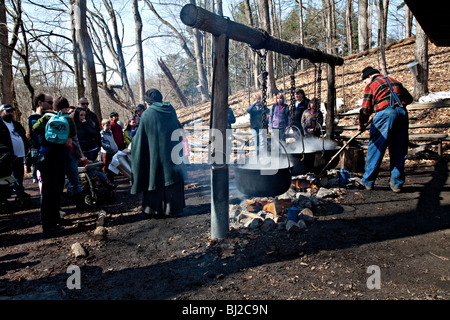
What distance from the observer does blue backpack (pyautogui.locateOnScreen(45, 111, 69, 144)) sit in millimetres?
4117

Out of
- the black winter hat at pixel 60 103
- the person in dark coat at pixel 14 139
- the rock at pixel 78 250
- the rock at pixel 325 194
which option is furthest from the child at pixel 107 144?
the rock at pixel 325 194

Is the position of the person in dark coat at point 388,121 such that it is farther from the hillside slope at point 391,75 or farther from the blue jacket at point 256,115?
the hillside slope at point 391,75

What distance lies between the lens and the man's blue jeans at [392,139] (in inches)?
199

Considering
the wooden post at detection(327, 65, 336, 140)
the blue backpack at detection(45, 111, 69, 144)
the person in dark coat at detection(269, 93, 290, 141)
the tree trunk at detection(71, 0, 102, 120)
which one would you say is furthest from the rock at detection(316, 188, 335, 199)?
the tree trunk at detection(71, 0, 102, 120)

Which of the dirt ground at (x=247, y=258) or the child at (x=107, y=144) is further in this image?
the child at (x=107, y=144)

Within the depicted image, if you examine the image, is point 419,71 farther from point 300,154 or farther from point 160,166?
point 160,166

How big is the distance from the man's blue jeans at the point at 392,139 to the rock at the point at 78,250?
4.90 metres

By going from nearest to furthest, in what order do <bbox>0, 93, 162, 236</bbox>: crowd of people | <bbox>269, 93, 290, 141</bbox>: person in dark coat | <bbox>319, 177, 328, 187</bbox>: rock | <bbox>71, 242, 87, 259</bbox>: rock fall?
<bbox>71, 242, 87, 259</bbox>: rock
<bbox>0, 93, 162, 236</bbox>: crowd of people
<bbox>319, 177, 328, 187</bbox>: rock
<bbox>269, 93, 290, 141</bbox>: person in dark coat

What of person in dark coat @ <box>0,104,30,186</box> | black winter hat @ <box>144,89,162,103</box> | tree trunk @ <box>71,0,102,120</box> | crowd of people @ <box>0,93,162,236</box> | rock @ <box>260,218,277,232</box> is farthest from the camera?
tree trunk @ <box>71,0,102,120</box>

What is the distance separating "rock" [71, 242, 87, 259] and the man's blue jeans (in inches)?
193

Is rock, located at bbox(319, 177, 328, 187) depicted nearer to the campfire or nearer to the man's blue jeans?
the campfire

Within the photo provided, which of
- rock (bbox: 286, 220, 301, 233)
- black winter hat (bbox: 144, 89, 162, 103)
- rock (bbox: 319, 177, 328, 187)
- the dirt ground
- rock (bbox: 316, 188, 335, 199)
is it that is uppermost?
black winter hat (bbox: 144, 89, 162, 103)

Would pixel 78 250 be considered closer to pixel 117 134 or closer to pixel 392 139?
pixel 117 134

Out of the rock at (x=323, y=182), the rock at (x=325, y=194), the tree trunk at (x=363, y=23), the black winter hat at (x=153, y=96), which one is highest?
the tree trunk at (x=363, y=23)
